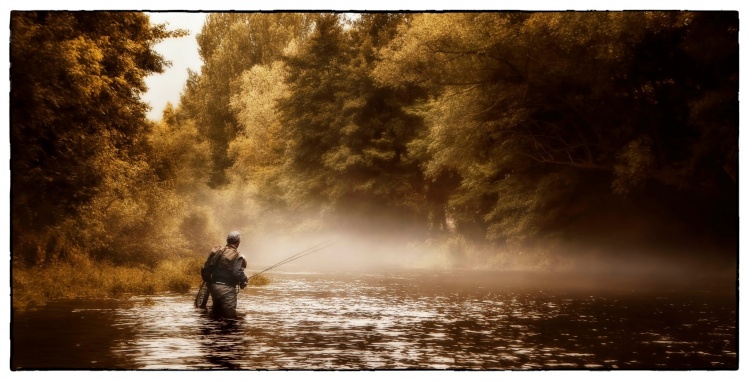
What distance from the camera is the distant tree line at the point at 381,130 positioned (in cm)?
1555

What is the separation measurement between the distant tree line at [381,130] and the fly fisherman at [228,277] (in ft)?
8.38

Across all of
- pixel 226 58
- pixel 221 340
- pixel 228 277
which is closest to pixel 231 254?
pixel 228 277

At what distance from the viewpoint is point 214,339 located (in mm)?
13445

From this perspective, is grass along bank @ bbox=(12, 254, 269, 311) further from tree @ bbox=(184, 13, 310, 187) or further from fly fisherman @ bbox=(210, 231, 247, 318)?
tree @ bbox=(184, 13, 310, 187)

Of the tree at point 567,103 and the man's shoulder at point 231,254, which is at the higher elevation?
the tree at point 567,103

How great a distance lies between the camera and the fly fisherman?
1529 centimetres

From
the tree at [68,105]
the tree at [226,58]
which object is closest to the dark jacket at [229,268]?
the tree at [68,105]

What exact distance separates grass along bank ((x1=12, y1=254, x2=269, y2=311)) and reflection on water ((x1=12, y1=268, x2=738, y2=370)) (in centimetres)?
42

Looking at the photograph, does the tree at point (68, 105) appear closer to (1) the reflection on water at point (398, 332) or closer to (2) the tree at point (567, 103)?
(1) the reflection on water at point (398, 332)

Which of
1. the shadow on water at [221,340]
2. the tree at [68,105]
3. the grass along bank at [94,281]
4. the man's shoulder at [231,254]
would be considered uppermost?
the tree at [68,105]

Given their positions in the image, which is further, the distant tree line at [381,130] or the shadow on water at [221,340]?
the distant tree line at [381,130]

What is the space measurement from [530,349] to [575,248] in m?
13.9

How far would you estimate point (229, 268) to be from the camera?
15320 millimetres

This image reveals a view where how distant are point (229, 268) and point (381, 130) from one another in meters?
22.2
